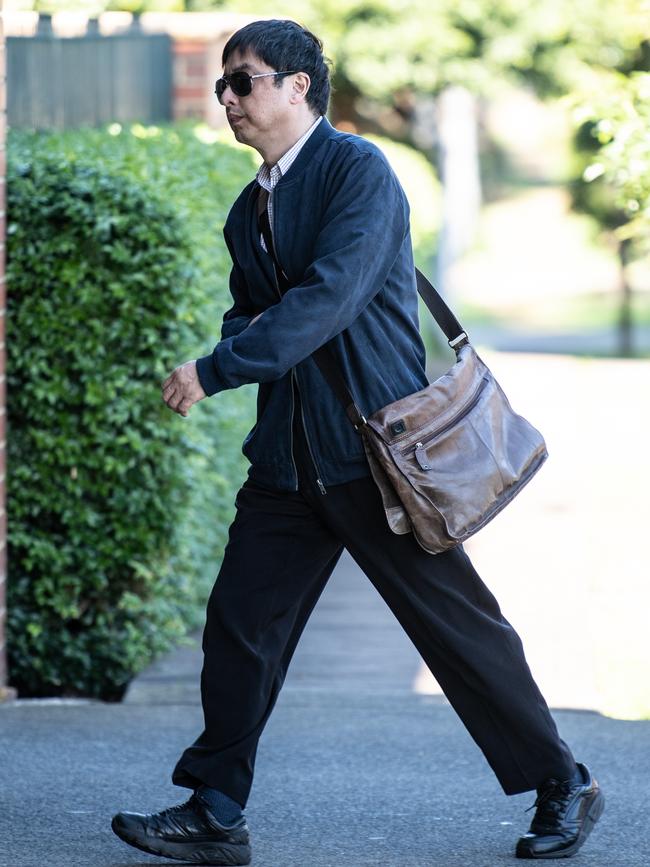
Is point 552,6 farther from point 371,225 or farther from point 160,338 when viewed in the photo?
point 371,225

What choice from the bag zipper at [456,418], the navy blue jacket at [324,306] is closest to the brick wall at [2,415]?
the navy blue jacket at [324,306]

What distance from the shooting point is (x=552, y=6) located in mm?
18734

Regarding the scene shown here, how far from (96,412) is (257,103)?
2205mm

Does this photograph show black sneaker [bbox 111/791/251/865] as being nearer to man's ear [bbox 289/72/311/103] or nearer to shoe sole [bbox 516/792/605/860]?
shoe sole [bbox 516/792/605/860]

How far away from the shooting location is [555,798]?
372 cm

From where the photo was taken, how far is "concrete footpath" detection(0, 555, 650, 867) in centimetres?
387

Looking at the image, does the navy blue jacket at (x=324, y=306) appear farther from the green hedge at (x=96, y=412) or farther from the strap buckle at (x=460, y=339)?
the green hedge at (x=96, y=412)

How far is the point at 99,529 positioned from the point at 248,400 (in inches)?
73.3

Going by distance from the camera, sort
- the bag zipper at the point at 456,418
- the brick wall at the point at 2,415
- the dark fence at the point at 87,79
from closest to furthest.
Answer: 1. the bag zipper at the point at 456,418
2. the brick wall at the point at 2,415
3. the dark fence at the point at 87,79

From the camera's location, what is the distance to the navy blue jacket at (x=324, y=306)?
11.1ft

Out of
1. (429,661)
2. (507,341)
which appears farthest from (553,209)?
(429,661)

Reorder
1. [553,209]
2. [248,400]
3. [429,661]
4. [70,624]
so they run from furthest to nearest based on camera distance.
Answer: [553,209]
[248,400]
[70,624]
[429,661]

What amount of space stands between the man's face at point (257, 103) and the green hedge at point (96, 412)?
1844 millimetres

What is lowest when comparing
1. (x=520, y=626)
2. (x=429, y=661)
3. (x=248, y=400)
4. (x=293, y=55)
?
(x=520, y=626)
